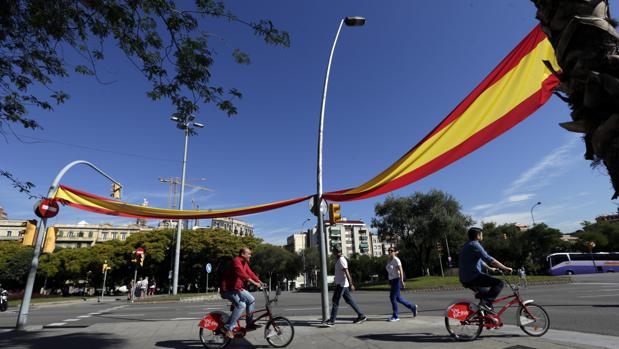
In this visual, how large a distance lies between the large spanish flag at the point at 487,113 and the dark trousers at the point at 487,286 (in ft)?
6.53

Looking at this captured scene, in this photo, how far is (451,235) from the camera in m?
38.3

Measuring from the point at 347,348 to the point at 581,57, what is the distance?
5082mm

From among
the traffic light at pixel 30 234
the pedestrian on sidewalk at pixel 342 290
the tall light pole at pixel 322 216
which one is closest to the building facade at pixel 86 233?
the traffic light at pixel 30 234

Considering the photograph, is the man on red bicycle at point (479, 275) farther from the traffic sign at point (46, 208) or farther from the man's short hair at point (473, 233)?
the traffic sign at point (46, 208)

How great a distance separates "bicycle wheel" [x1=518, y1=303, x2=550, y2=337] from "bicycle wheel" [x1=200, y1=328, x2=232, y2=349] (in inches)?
200

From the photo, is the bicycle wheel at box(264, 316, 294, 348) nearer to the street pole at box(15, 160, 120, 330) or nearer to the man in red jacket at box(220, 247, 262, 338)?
the man in red jacket at box(220, 247, 262, 338)

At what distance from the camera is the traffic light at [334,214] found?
9.30 m

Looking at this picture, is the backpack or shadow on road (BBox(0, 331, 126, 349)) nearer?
the backpack

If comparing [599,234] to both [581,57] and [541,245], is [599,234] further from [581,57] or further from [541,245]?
[581,57]


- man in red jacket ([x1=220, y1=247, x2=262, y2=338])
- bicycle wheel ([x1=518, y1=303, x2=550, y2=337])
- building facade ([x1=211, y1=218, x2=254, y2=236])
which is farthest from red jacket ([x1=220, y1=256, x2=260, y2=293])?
building facade ([x1=211, y1=218, x2=254, y2=236])

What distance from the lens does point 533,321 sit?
20.3 feet

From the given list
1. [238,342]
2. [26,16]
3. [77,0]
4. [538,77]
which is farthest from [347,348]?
[26,16]

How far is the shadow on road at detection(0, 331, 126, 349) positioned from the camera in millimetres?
6609

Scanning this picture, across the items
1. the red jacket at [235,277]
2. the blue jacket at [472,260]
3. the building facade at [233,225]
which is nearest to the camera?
the blue jacket at [472,260]
